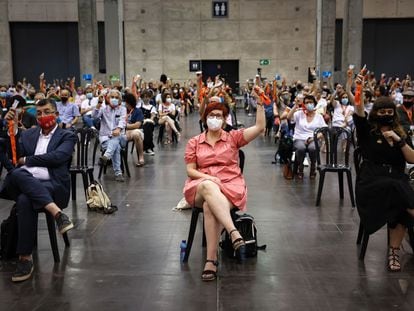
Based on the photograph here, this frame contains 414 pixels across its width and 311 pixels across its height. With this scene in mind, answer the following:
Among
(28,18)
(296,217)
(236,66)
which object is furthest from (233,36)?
(296,217)

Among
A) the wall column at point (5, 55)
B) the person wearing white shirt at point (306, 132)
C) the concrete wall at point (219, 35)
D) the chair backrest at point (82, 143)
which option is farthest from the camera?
the concrete wall at point (219, 35)

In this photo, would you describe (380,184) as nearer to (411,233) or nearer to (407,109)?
(411,233)

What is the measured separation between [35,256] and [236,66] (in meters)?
27.9

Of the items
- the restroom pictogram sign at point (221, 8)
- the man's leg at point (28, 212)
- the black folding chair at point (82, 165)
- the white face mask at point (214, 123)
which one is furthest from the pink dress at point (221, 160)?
the restroom pictogram sign at point (221, 8)

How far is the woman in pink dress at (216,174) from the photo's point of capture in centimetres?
460

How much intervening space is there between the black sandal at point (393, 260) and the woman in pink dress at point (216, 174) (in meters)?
1.27

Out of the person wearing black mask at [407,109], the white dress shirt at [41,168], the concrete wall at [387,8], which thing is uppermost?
the concrete wall at [387,8]

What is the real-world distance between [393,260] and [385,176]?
0.72 metres

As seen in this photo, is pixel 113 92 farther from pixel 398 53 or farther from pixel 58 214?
pixel 398 53

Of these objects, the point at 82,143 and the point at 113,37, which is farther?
the point at 113,37

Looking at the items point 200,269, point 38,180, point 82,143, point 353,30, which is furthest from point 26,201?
point 353,30

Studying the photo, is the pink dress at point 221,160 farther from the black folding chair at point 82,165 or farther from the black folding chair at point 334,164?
the black folding chair at point 82,165

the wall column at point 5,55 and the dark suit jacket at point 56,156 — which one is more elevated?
the wall column at point 5,55

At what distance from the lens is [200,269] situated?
4.70 m
